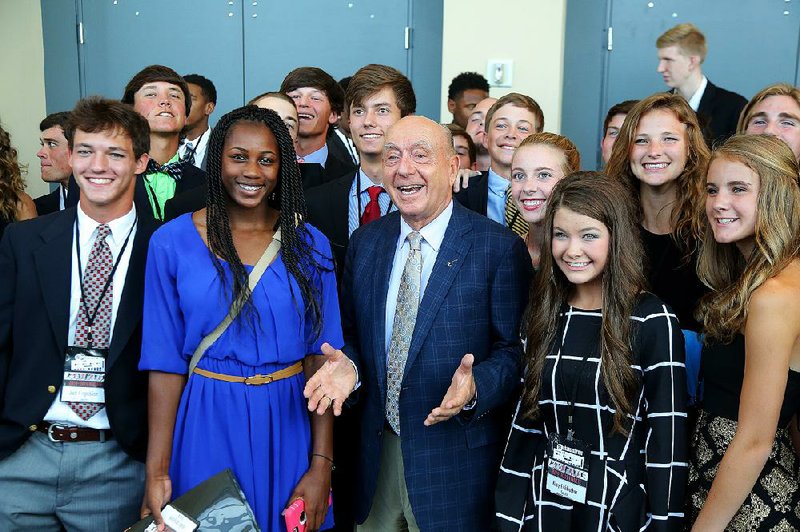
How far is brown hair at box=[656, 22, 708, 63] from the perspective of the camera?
4.76m

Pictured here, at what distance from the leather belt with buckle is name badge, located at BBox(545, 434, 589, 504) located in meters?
1.29

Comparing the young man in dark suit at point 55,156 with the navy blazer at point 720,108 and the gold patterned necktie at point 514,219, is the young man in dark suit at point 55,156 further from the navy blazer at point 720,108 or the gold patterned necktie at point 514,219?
the navy blazer at point 720,108

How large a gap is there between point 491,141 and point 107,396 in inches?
78.2

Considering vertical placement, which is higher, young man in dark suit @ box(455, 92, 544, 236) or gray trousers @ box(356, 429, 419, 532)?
young man in dark suit @ box(455, 92, 544, 236)

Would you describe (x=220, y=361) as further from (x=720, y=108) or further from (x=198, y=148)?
(x=720, y=108)

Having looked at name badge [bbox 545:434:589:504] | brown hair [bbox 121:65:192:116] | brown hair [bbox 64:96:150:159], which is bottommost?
name badge [bbox 545:434:589:504]

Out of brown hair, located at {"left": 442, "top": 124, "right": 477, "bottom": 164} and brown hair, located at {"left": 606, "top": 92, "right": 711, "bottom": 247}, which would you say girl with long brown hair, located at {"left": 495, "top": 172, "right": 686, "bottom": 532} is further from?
brown hair, located at {"left": 442, "top": 124, "right": 477, "bottom": 164}

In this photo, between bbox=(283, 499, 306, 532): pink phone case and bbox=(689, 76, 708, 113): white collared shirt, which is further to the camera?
bbox=(689, 76, 708, 113): white collared shirt

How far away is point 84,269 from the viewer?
2.33 meters

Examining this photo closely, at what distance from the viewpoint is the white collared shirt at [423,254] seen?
241 centimetres

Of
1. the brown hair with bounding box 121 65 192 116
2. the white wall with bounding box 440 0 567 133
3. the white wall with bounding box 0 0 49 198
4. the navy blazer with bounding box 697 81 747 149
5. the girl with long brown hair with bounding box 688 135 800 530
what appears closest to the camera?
the girl with long brown hair with bounding box 688 135 800 530

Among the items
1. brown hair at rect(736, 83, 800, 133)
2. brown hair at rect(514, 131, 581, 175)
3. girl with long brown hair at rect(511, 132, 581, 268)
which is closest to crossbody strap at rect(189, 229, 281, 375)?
girl with long brown hair at rect(511, 132, 581, 268)

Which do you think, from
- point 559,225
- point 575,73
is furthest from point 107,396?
point 575,73

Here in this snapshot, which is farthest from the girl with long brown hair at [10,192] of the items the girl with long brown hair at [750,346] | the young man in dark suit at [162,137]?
the girl with long brown hair at [750,346]
